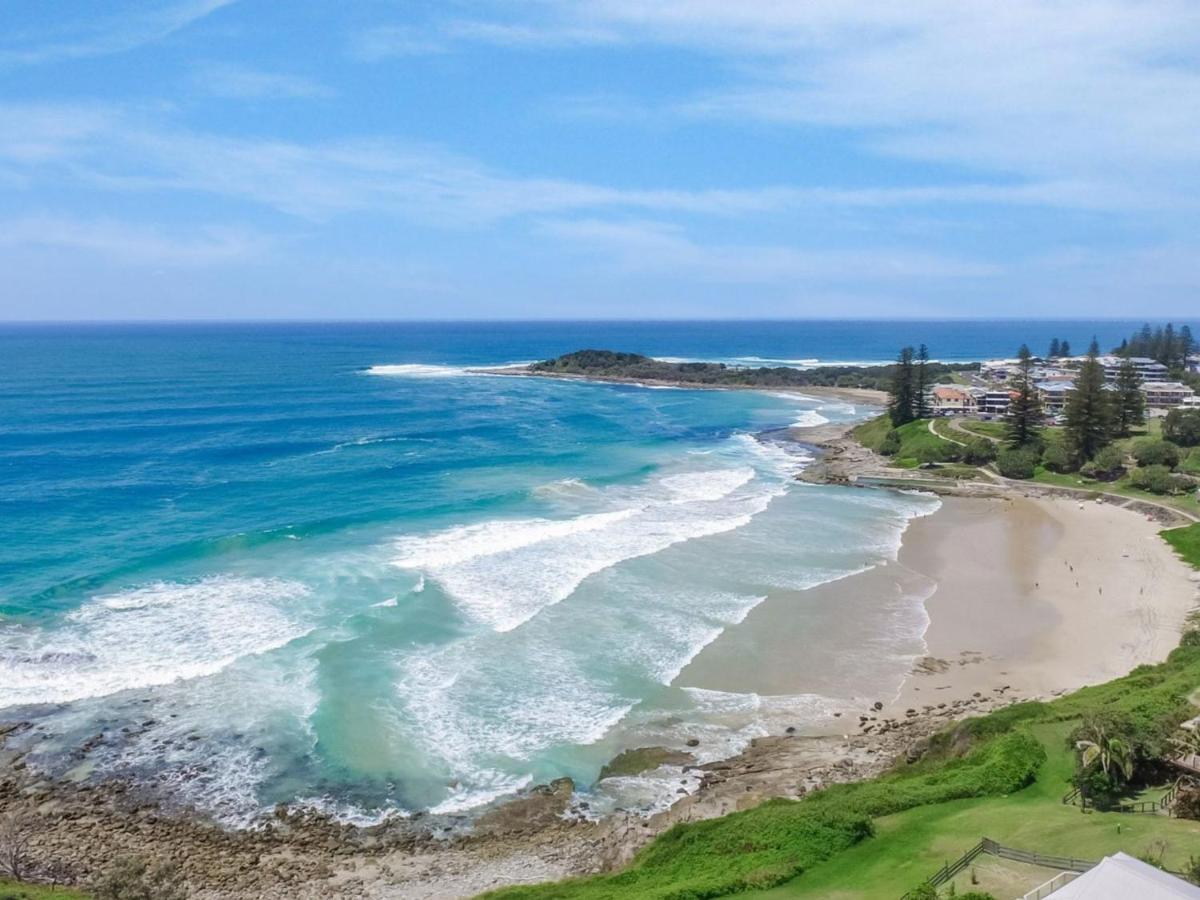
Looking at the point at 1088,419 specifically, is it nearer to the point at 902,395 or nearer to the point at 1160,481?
the point at 1160,481

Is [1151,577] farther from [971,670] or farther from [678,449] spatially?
[678,449]

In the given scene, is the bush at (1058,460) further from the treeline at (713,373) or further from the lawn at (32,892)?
the lawn at (32,892)

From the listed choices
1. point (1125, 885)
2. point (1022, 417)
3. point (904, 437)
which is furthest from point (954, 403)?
point (1125, 885)

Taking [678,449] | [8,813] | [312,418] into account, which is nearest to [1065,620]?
[8,813]

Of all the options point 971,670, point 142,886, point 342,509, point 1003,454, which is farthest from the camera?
point 1003,454

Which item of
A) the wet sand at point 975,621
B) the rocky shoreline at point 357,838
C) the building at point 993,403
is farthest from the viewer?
the building at point 993,403

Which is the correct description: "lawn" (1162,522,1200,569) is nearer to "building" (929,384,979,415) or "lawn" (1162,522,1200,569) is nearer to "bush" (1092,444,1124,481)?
"bush" (1092,444,1124,481)

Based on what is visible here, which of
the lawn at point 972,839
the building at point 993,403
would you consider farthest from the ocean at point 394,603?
the building at point 993,403

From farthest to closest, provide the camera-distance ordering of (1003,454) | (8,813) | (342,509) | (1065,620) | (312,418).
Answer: (312,418) → (1003,454) → (342,509) → (1065,620) → (8,813)
